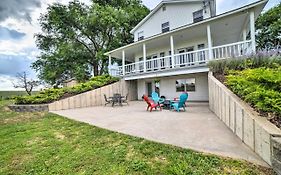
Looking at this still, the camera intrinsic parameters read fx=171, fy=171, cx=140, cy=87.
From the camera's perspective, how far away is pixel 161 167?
3.14 metres

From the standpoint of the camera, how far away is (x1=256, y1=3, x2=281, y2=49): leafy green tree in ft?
67.0

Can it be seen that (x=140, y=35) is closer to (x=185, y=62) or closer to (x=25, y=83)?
(x=185, y=62)

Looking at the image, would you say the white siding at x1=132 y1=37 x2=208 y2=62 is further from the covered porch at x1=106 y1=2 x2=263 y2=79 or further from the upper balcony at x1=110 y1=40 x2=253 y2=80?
the upper balcony at x1=110 y1=40 x2=253 y2=80

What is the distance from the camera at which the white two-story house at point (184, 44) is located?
1123 centimetres

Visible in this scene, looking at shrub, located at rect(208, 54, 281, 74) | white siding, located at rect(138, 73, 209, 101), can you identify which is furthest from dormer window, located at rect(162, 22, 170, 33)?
shrub, located at rect(208, 54, 281, 74)

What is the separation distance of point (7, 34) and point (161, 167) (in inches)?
674

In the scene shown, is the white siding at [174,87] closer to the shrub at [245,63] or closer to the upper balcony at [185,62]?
the upper balcony at [185,62]

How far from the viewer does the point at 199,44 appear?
14523 millimetres

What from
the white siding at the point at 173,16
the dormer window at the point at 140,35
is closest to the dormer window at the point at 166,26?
the white siding at the point at 173,16

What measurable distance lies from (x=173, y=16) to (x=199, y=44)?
15.4ft

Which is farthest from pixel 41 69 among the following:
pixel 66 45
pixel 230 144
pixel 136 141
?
pixel 230 144

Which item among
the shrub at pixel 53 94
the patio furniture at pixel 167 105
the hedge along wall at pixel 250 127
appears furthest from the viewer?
the shrub at pixel 53 94

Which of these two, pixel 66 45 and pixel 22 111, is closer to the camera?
pixel 22 111

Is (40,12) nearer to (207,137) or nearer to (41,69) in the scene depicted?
(41,69)
